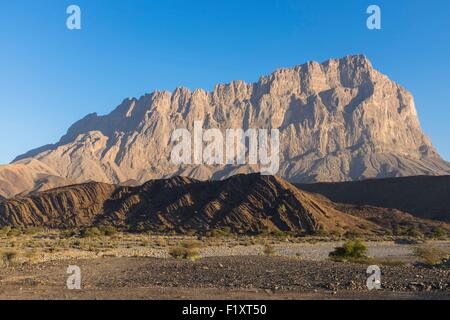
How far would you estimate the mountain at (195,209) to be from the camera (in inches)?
2864

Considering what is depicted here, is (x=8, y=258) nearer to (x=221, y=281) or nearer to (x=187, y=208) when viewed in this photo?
(x=221, y=281)

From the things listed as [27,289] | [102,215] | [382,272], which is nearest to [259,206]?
[102,215]

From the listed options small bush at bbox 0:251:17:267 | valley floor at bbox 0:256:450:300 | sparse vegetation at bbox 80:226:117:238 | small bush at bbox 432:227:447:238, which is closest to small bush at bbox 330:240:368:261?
valley floor at bbox 0:256:450:300

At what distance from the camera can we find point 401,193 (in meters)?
112

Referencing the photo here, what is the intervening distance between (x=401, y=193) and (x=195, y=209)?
53826 mm

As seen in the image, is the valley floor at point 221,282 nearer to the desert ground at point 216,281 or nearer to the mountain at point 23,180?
the desert ground at point 216,281

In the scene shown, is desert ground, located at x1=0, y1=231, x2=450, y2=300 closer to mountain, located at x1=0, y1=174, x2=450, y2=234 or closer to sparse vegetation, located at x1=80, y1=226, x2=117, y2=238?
sparse vegetation, located at x1=80, y1=226, x2=117, y2=238

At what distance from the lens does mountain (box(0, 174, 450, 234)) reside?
72.8m

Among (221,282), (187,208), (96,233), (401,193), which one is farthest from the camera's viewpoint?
(401,193)

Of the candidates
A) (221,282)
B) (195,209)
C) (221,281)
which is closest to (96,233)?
(195,209)

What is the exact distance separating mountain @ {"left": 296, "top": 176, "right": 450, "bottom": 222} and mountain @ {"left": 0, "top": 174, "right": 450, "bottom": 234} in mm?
13515
